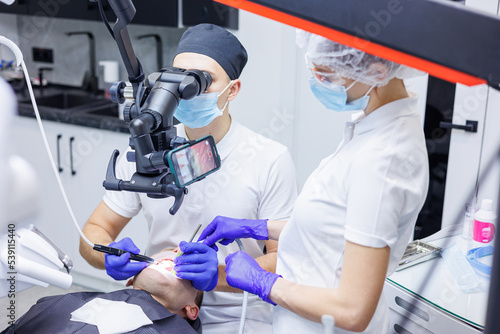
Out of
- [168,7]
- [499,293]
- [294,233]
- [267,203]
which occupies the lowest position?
[267,203]

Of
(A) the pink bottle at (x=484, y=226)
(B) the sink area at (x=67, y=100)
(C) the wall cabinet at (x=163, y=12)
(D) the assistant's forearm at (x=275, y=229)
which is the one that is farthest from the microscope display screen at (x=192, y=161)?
(B) the sink area at (x=67, y=100)

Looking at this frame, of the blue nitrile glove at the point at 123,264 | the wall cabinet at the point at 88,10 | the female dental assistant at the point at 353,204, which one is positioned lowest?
the blue nitrile glove at the point at 123,264

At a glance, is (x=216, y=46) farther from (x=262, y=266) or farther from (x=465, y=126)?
(x=465, y=126)

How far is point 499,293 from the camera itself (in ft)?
1.95

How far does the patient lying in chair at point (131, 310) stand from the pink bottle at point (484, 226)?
2.84 feet

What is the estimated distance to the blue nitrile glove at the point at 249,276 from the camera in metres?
1.14

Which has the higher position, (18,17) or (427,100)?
(18,17)

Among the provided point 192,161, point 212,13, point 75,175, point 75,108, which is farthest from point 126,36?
point 75,108

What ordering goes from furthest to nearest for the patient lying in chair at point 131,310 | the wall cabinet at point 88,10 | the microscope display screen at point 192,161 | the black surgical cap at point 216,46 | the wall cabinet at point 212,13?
the wall cabinet at point 88,10 → the wall cabinet at point 212,13 → the black surgical cap at point 216,46 → the patient lying in chair at point 131,310 → the microscope display screen at point 192,161

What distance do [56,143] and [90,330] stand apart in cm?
187

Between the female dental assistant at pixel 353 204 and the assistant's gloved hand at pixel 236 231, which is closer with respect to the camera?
the female dental assistant at pixel 353 204

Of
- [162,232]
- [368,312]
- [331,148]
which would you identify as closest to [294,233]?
[368,312]

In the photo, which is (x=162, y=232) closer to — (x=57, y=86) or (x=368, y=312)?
(x=368, y=312)

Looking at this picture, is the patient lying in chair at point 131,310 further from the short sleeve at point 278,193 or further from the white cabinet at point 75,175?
the white cabinet at point 75,175
